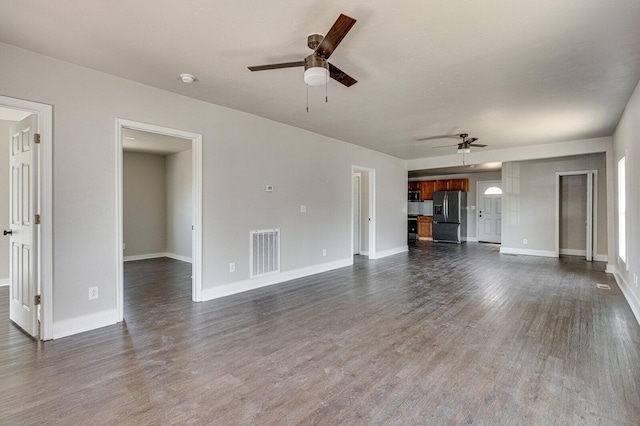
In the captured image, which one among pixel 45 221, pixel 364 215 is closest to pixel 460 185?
pixel 364 215

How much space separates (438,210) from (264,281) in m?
7.63

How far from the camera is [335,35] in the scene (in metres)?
2.04

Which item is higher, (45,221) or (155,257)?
(45,221)

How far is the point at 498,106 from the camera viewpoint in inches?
159

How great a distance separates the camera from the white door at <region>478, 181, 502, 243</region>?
33.2 ft

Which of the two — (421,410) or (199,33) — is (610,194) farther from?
(199,33)

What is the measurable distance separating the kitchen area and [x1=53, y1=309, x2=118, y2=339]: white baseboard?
376 inches

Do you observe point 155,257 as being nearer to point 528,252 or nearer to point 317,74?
point 317,74

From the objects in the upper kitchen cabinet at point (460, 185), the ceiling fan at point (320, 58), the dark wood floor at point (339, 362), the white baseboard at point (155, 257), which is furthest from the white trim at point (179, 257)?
the upper kitchen cabinet at point (460, 185)

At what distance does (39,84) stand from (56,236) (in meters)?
1.36

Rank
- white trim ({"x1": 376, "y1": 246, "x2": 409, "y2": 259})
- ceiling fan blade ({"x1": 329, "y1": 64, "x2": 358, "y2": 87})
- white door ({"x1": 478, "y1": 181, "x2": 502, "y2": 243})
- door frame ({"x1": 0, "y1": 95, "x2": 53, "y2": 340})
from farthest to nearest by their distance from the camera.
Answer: white door ({"x1": 478, "y1": 181, "x2": 502, "y2": 243}) < white trim ({"x1": 376, "y1": 246, "x2": 409, "y2": 259}) < door frame ({"x1": 0, "y1": 95, "x2": 53, "y2": 340}) < ceiling fan blade ({"x1": 329, "y1": 64, "x2": 358, "y2": 87})

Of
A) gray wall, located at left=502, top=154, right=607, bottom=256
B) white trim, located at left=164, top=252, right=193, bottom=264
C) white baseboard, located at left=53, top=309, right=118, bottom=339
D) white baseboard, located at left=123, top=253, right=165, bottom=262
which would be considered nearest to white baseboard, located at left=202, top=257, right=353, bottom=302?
white baseboard, located at left=53, top=309, right=118, bottom=339

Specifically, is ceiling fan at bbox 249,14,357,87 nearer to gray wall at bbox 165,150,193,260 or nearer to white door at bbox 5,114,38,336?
white door at bbox 5,114,38,336

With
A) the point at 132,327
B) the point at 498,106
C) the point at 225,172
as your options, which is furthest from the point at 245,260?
the point at 498,106
